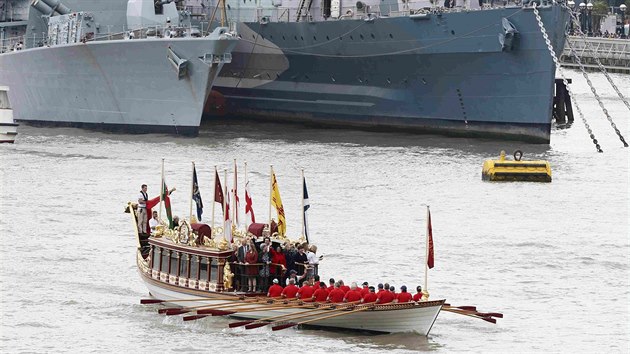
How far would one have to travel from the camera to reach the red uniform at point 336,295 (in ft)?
107

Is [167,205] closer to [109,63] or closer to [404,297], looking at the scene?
[404,297]

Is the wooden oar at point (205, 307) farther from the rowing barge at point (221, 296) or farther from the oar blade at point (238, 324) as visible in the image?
the oar blade at point (238, 324)

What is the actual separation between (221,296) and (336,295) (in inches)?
107

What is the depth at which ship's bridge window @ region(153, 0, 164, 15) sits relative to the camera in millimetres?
74531

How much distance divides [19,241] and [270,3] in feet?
123

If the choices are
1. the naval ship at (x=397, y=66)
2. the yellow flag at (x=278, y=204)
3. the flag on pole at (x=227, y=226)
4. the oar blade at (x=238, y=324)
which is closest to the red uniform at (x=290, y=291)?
the oar blade at (x=238, y=324)

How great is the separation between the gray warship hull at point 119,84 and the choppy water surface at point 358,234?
1520 millimetres

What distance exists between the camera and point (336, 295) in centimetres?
3266

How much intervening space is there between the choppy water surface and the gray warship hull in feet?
4.99

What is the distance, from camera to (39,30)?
7750 centimetres

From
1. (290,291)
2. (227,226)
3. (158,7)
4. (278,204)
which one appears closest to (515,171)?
(278,204)

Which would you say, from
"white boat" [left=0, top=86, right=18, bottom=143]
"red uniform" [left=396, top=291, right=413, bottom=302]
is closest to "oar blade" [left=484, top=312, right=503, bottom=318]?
"red uniform" [left=396, top=291, right=413, bottom=302]

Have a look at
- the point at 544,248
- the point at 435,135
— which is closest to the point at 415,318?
the point at 544,248

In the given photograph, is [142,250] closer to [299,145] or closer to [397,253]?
[397,253]
